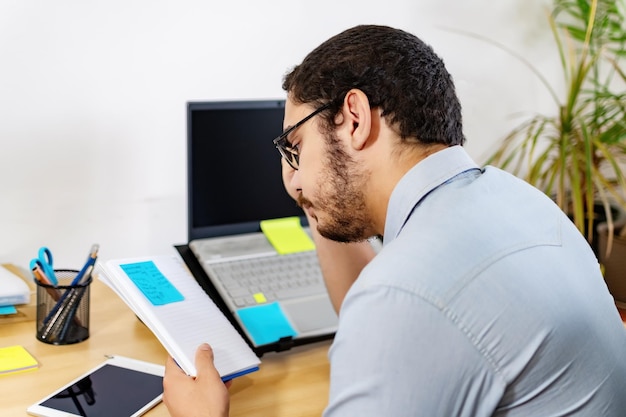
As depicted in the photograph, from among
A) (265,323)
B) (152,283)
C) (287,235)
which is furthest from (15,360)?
(287,235)

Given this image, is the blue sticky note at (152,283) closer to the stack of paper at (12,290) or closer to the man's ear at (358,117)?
the stack of paper at (12,290)

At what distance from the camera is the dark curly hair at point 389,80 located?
3.34ft

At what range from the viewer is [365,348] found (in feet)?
2.64

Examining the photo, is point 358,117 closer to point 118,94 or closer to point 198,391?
point 198,391

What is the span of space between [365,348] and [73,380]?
574mm

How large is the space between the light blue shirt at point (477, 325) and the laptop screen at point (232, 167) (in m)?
0.69

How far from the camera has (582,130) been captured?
1968 millimetres

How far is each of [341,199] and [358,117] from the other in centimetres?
12

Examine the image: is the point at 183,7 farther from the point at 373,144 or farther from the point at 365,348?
the point at 365,348

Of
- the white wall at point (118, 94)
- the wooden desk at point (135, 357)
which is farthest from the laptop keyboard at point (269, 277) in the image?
the white wall at point (118, 94)

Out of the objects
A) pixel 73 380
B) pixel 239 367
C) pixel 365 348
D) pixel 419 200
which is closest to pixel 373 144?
pixel 419 200

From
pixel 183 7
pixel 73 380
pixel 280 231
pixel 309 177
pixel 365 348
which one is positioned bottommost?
pixel 73 380

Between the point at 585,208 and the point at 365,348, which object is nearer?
the point at 365,348

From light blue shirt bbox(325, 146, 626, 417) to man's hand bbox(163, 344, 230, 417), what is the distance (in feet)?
0.90
